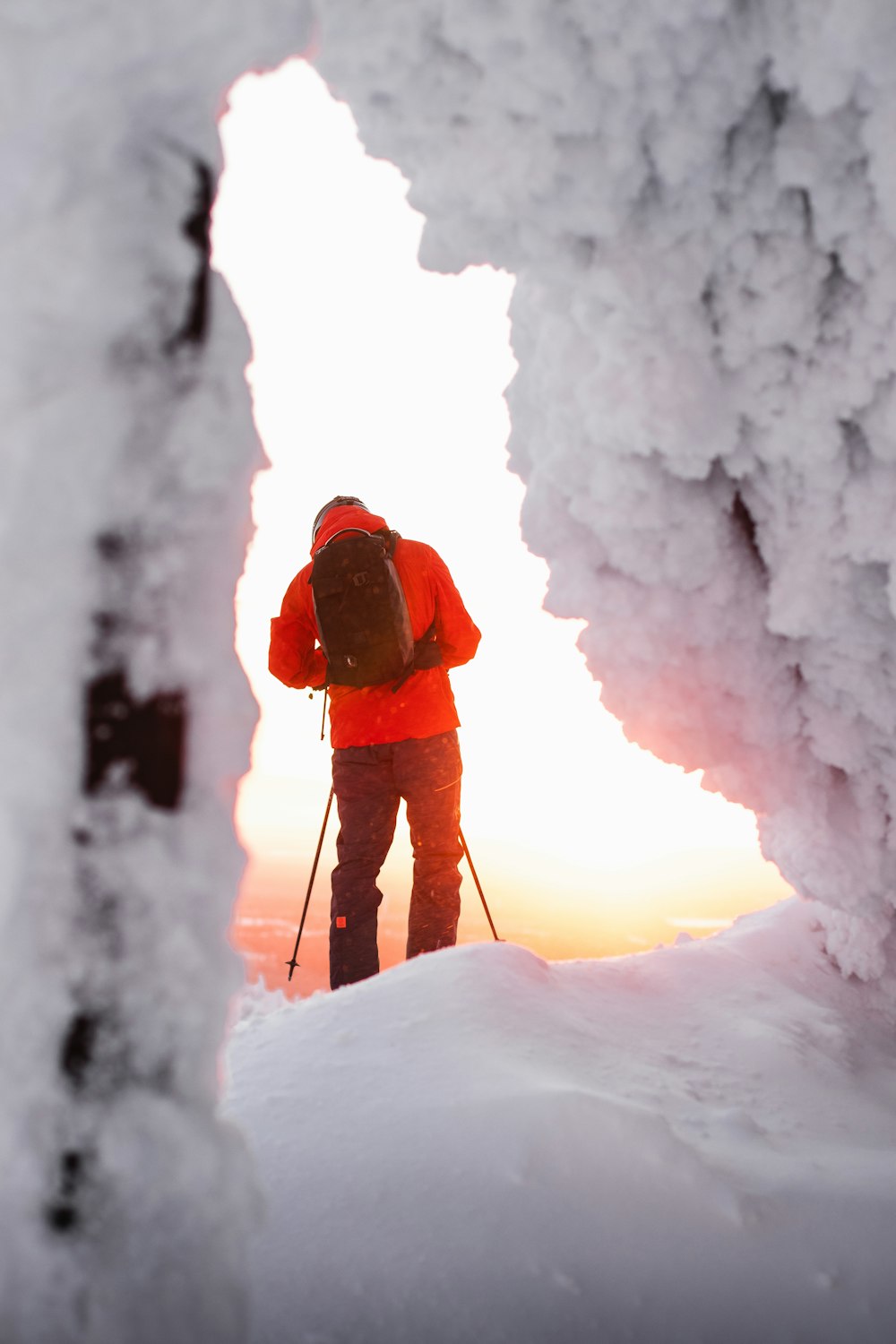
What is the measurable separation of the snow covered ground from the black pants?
3.66ft

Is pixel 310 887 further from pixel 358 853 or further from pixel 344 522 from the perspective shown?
pixel 344 522

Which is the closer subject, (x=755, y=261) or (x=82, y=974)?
(x=82, y=974)

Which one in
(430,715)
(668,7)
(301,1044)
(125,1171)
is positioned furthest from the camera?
(430,715)

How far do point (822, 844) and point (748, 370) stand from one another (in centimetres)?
185

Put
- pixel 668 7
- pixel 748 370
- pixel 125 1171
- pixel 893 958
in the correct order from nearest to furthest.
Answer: pixel 125 1171 → pixel 668 7 → pixel 748 370 → pixel 893 958

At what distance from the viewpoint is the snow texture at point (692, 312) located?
190cm

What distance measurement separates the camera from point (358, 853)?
366 cm

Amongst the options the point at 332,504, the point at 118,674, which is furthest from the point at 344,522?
the point at 118,674

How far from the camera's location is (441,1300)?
128cm

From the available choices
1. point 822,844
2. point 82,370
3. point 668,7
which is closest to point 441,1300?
point 82,370

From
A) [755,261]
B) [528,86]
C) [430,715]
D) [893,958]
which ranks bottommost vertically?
[893,958]

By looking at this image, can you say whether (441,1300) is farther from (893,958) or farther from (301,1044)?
(893,958)

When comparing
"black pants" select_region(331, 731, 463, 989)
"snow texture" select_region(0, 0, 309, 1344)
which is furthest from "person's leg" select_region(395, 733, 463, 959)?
"snow texture" select_region(0, 0, 309, 1344)

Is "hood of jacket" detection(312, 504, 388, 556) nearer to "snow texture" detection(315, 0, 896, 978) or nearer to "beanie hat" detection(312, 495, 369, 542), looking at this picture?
"beanie hat" detection(312, 495, 369, 542)
